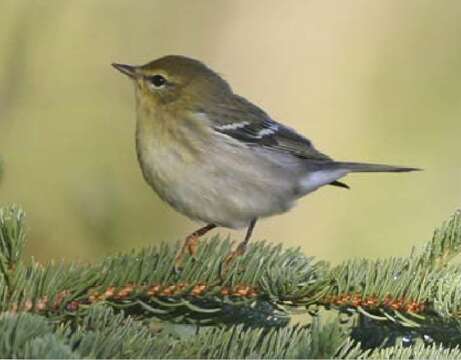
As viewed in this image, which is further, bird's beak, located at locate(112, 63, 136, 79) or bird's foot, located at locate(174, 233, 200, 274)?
bird's beak, located at locate(112, 63, 136, 79)

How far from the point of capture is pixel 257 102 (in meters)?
5.60

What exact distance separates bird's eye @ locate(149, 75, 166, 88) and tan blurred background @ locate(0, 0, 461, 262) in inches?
34.6

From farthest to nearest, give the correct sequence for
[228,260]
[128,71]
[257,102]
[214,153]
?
[257,102], [128,71], [214,153], [228,260]

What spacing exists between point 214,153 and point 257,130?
43 cm

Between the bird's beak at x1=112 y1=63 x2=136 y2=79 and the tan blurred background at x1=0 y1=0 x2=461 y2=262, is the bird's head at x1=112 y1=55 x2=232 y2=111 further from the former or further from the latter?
the tan blurred background at x1=0 y1=0 x2=461 y2=262

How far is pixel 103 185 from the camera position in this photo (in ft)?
15.0

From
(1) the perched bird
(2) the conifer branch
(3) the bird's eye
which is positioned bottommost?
(2) the conifer branch

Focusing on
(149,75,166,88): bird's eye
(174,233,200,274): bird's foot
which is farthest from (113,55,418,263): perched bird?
(174,233,200,274): bird's foot

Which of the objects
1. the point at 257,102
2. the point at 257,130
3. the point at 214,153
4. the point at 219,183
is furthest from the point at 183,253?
the point at 257,102

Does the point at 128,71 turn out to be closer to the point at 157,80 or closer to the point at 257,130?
the point at 157,80

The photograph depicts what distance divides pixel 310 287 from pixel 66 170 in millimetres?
2551

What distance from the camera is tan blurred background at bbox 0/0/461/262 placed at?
4.57 meters

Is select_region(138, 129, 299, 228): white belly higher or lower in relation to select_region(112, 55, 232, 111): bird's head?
lower

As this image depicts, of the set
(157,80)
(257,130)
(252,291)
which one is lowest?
(252,291)
